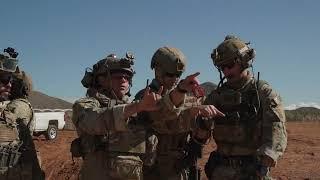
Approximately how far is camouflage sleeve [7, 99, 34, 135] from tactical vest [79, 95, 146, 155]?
3.38 ft

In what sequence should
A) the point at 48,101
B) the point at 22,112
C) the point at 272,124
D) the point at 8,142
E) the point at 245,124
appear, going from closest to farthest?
the point at 272,124 < the point at 245,124 < the point at 8,142 < the point at 22,112 < the point at 48,101

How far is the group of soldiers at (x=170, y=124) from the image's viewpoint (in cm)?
522

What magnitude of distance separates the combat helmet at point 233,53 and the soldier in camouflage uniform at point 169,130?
1.28 feet

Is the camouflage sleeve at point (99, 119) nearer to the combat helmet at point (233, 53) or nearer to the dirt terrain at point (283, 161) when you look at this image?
the combat helmet at point (233, 53)

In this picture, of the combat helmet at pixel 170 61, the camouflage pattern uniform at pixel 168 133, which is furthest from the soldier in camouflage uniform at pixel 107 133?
the combat helmet at pixel 170 61

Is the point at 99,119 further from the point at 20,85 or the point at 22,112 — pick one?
the point at 20,85

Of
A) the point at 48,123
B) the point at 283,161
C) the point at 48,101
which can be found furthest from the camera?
the point at 48,101

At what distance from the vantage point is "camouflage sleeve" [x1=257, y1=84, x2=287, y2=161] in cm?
541

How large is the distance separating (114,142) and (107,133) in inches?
4.5

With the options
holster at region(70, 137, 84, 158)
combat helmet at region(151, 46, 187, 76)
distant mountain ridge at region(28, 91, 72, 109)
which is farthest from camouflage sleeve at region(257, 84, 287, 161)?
distant mountain ridge at region(28, 91, 72, 109)

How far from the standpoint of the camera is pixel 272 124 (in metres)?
5.50

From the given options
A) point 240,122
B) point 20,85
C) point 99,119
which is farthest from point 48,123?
point 99,119

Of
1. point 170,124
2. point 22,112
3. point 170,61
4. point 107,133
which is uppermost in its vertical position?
point 170,61

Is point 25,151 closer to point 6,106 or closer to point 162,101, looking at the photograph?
point 6,106
